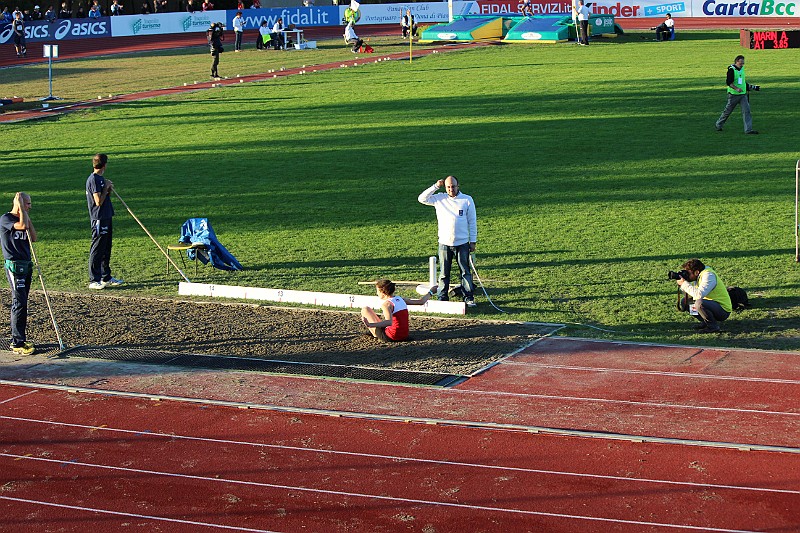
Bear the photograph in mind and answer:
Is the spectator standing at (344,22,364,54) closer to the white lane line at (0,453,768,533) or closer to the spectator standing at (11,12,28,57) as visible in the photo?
the spectator standing at (11,12,28,57)

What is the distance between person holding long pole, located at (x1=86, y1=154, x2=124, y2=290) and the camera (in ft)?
56.6

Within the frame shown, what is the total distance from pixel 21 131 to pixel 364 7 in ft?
121

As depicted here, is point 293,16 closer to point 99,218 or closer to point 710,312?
point 99,218

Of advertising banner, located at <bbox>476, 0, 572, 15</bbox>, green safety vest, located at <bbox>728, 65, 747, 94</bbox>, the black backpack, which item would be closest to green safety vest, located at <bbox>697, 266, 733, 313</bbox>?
the black backpack

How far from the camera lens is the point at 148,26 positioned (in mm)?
64250

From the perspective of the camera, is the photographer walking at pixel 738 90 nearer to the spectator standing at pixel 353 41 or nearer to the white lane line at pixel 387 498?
the white lane line at pixel 387 498

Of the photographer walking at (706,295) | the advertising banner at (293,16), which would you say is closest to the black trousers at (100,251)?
the photographer walking at (706,295)

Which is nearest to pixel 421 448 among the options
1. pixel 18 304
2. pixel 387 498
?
pixel 387 498

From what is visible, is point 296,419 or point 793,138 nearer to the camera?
point 296,419

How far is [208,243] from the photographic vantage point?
1823 cm

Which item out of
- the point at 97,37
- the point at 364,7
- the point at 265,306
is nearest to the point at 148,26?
the point at 97,37

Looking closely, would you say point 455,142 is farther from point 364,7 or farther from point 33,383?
point 364,7

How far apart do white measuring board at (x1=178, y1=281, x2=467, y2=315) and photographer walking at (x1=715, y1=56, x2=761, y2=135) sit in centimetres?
1382

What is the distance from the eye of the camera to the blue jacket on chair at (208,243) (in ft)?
59.9
